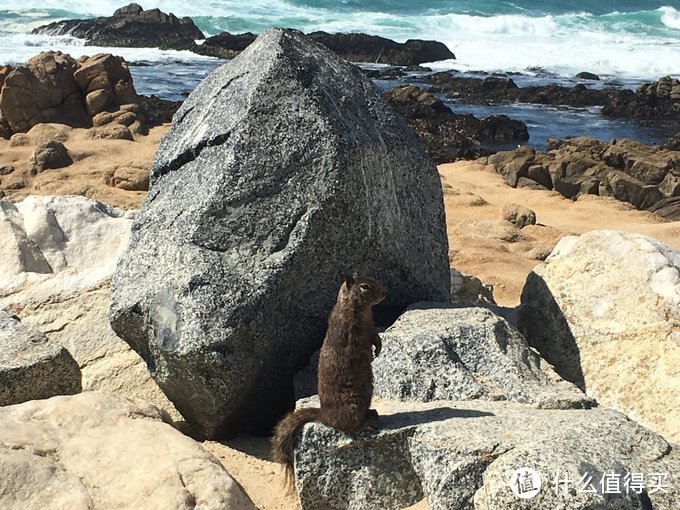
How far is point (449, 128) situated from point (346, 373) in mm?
18529

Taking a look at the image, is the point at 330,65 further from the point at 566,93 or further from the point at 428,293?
the point at 566,93

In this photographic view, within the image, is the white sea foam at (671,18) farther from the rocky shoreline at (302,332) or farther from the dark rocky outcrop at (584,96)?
the rocky shoreline at (302,332)

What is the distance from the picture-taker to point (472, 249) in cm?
1065

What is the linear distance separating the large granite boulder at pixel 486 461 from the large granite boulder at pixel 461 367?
138mm

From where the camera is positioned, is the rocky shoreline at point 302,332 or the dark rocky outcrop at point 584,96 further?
the dark rocky outcrop at point 584,96

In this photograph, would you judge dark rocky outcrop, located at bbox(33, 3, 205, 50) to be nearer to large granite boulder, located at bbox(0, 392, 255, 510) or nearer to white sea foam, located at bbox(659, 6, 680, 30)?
white sea foam, located at bbox(659, 6, 680, 30)

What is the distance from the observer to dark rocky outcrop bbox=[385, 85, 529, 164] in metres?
20.3

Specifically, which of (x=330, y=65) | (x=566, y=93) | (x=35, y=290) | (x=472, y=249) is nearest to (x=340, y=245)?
(x=330, y=65)

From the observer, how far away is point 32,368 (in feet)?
16.8

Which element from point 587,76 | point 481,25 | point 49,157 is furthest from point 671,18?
point 49,157

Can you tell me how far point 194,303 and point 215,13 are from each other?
1943 inches

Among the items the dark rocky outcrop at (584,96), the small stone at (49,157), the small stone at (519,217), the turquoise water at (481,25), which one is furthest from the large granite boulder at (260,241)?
the turquoise water at (481,25)

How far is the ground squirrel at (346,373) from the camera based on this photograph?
173 inches

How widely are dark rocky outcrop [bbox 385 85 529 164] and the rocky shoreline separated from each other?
13.3m
